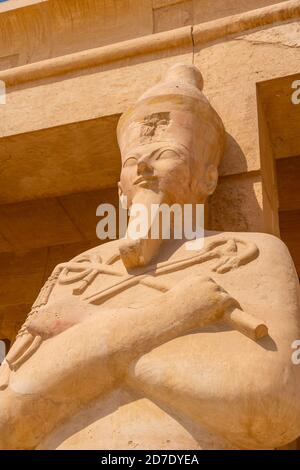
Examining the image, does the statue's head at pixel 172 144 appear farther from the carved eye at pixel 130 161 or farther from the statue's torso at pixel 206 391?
the statue's torso at pixel 206 391

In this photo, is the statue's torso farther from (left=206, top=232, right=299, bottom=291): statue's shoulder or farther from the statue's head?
the statue's head

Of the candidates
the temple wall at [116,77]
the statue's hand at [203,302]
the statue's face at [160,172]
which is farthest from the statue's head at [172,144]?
the statue's hand at [203,302]

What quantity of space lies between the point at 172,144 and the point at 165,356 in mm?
1041

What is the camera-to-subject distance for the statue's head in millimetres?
2656

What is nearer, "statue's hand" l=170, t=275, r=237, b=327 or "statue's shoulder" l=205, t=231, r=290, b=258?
"statue's hand" l=170, t=275, r=237, b=327

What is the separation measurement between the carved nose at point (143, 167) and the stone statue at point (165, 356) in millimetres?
299

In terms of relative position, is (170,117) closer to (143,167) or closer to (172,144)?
(172,144)

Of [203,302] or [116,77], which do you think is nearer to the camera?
[203,302]

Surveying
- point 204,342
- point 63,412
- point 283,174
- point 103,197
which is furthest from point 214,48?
point 63,412

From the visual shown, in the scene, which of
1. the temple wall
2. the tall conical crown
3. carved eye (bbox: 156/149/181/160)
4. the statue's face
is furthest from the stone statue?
the temple wall

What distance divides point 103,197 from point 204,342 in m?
2.86

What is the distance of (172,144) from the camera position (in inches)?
106

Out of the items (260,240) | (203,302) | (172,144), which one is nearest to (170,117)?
(172,144)
